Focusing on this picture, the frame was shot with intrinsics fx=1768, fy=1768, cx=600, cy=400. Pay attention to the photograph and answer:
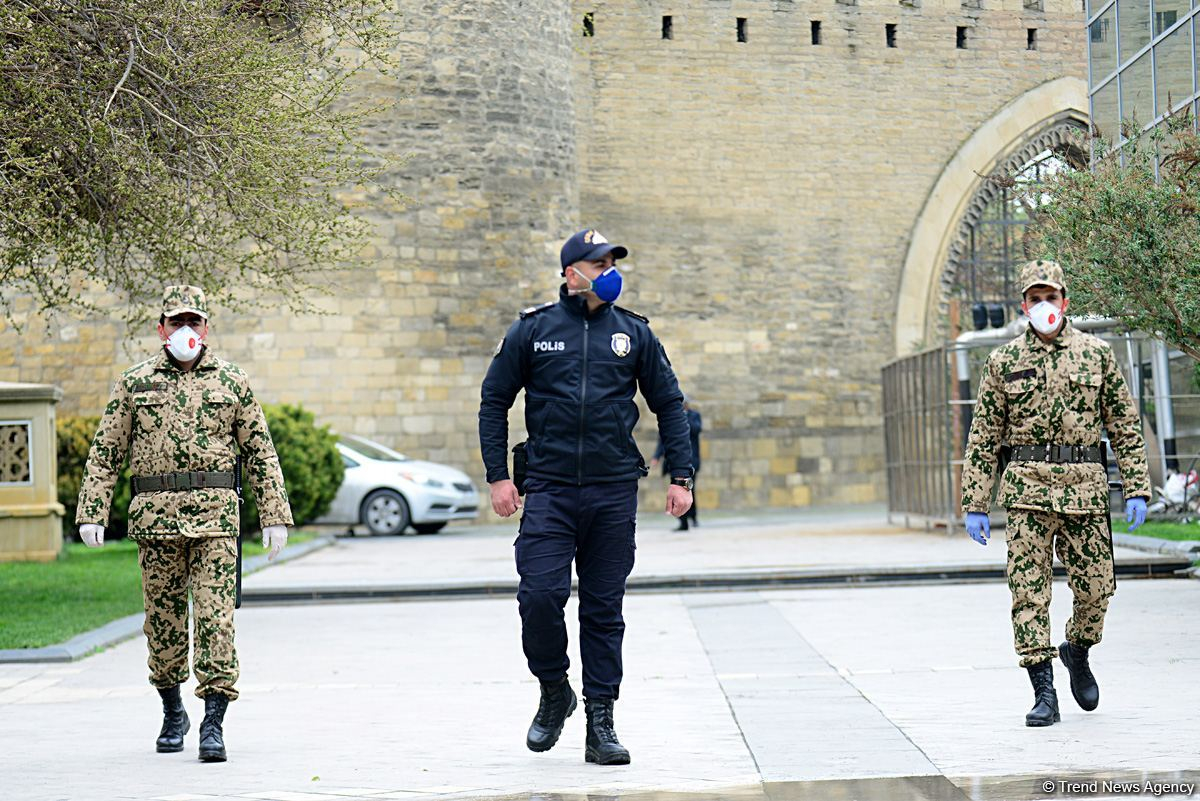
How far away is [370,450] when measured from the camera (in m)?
22.7

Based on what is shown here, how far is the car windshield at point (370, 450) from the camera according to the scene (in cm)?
2244

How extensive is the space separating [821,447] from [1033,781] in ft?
76.3

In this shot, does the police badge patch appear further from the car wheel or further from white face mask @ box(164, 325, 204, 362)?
the car wheel

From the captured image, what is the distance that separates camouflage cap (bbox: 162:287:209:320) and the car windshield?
615 inches

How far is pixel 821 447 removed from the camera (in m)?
28.4

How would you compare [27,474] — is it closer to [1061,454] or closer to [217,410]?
[217,410]

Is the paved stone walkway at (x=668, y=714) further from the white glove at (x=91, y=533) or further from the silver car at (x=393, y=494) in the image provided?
the silver car at (x=393, y=494)

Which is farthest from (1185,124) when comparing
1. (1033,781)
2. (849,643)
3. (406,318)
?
(406,318)

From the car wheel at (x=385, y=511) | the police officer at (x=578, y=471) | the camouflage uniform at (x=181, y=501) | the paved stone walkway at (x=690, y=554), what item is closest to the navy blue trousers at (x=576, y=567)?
the police officer at (x=578, y=471)

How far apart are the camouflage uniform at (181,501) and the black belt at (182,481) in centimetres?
2

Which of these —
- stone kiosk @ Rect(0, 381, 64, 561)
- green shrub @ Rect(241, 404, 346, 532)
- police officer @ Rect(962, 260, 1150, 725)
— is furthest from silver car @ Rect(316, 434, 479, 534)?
police officer @ Rect(962, 260, 1150, 725)

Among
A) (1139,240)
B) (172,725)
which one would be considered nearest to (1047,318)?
(172,725)

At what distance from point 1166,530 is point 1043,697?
10787mm

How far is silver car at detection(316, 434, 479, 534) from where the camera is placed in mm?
22297
